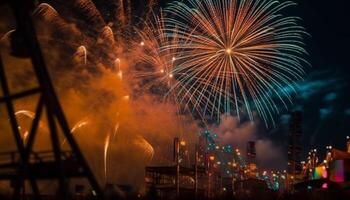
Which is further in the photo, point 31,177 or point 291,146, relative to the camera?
point 291,146

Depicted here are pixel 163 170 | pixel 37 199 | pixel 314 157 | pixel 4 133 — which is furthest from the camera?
pixel 314 157

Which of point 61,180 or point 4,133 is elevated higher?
point 4,133

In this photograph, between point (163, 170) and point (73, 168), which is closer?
point (73, 168)

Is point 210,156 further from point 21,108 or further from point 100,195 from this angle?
point 100,195

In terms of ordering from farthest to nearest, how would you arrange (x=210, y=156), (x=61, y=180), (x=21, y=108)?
(x=210, y=156) < (x=21, y=108) < (x=61, y=180)

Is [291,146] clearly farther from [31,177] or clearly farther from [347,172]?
[31,177]

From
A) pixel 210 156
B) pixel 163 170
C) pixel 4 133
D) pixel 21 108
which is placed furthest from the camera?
pixel 210 156

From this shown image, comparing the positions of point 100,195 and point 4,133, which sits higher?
point 4,133

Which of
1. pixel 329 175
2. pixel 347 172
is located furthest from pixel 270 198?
pixel 329 175

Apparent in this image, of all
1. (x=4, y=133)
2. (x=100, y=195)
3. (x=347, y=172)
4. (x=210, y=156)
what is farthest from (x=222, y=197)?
(x=210, y=156)
